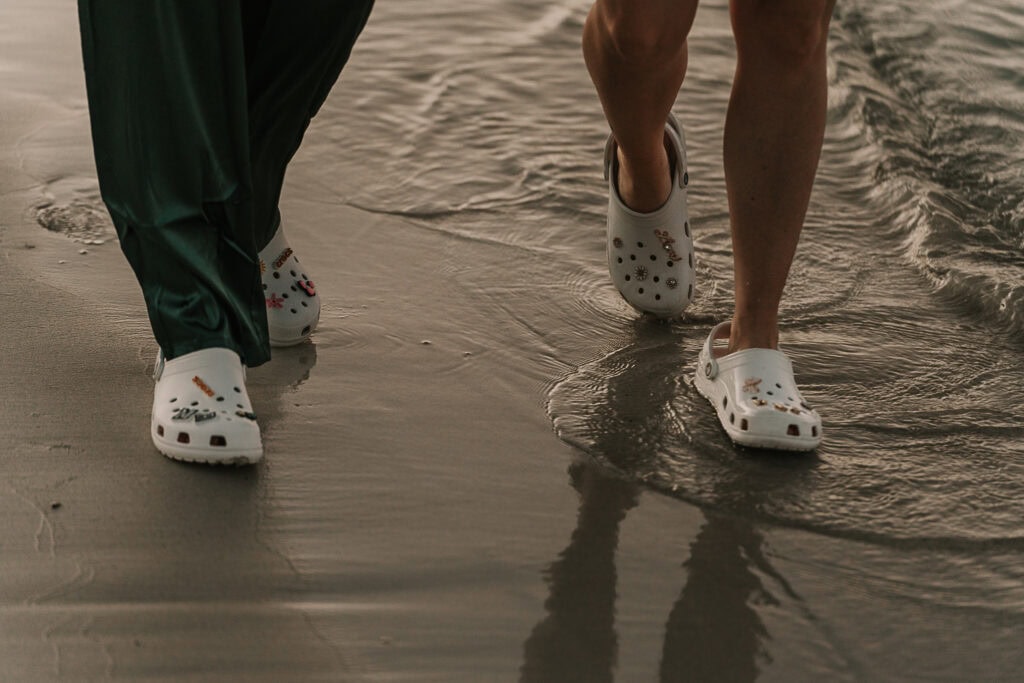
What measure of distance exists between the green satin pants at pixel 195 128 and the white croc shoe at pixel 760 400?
82 cm

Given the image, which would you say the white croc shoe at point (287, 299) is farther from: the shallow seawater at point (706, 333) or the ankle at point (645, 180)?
the ankle at point (645, 180)

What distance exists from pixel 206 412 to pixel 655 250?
1049mm

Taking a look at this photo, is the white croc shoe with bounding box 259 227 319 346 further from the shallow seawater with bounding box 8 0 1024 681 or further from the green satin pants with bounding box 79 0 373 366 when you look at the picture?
the green satin pants with bounding box 79 0 373 366

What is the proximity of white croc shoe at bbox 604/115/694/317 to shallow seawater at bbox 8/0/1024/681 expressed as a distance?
0.06 m

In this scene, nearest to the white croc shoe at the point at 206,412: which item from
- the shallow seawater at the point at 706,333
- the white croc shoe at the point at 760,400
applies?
the shallow seawater at the point at 706,333

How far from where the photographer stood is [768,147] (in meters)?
2.47

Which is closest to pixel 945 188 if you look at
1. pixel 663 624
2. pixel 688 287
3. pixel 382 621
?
pixel 688 287

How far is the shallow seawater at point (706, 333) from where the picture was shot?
1.99 m

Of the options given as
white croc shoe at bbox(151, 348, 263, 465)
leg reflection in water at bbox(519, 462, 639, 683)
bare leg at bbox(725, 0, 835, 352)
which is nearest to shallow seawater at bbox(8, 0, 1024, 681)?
leg reflection in water at bbox(519, 462, 639, 683)

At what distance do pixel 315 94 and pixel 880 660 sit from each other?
1380 millimetres

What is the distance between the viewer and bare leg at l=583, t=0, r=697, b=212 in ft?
8.20

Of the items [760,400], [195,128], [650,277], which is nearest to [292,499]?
[195,128]

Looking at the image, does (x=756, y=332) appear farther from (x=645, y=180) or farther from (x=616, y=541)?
(x=616, y=541)

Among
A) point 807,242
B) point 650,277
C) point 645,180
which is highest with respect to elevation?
point 645,180
